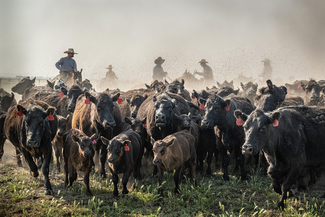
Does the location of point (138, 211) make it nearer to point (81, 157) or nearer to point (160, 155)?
point (160, 155)

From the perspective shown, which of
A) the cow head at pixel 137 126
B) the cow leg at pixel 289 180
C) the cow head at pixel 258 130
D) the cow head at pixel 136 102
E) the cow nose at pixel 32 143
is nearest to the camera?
the cow head at pixel 258 130

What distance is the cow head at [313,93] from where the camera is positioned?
1153cm

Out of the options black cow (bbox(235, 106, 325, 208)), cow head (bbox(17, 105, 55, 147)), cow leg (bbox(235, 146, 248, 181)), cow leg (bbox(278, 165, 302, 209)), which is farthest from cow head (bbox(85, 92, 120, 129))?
cow leg (bbox(278, 165, 302, 209))

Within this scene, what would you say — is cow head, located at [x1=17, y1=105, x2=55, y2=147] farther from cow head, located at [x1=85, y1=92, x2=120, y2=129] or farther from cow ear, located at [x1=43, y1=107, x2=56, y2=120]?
cow head, located at [x1=85, y1=92, x2=120, y2=129]

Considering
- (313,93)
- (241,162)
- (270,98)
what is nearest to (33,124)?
(241,162)

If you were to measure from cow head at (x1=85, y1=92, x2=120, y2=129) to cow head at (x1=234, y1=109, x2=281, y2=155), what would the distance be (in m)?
3.73

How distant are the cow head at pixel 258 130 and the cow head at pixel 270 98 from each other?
12.6ft

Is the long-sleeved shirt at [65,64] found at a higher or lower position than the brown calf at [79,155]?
higher

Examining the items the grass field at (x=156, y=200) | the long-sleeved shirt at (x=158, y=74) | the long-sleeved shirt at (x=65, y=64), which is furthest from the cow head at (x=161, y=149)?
the long-sleeved shirt at (x=158, y=74)

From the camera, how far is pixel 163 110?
7.73 m

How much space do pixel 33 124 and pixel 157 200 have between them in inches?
118

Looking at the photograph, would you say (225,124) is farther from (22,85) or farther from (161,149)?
(22,85)

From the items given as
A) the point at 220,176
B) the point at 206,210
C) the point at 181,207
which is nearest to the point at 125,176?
the point at 181,207

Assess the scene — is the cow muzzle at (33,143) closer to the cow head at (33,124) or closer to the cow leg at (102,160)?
the cow head at (33,124)
